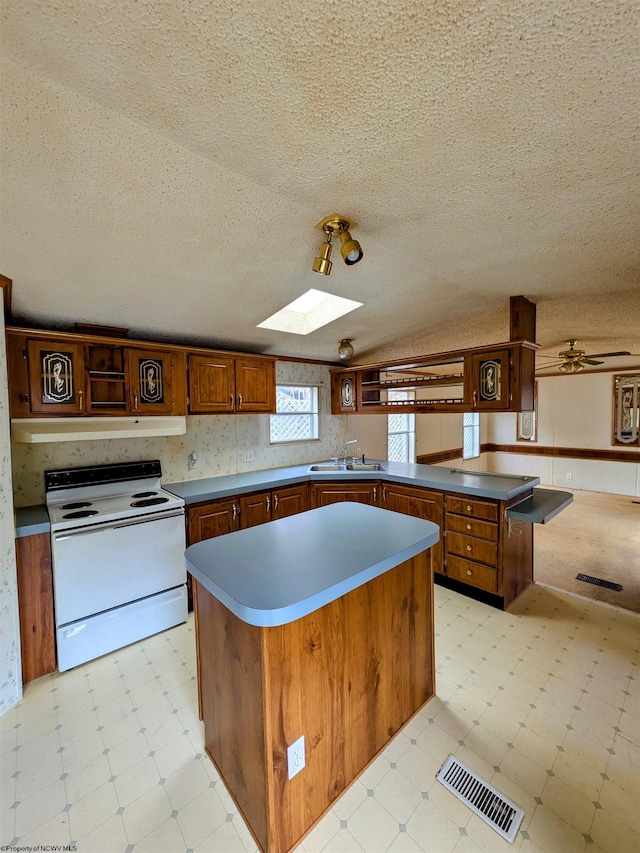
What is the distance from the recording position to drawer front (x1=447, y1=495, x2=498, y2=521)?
2.70 meters

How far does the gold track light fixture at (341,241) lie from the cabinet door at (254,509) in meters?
2.10

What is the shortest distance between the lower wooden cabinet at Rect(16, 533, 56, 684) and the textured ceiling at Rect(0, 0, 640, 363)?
1.49 meters

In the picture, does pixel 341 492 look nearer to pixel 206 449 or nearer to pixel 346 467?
pixel 346 467

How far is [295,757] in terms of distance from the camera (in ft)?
3.96

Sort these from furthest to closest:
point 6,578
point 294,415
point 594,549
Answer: point 294,415 → point 594,549 → point 6,578

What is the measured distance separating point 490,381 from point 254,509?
2.30 m

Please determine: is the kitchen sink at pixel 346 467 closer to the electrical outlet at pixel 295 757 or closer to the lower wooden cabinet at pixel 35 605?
the lower wooden cabinet at pixel 35 605

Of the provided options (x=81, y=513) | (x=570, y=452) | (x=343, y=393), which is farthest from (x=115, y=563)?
(x=570, y=452)

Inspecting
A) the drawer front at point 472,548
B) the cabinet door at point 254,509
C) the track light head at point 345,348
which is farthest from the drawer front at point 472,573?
the track light head at point 345,348

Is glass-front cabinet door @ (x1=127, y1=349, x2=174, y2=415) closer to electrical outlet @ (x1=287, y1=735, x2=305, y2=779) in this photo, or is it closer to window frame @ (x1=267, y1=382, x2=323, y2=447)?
window frame @ (x1=267, y1=382, x2=323, y2=447)

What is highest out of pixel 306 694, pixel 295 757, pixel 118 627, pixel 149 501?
pixel 149 501

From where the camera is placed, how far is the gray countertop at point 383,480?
275cm

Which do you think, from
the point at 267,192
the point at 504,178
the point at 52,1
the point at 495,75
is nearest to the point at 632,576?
the point at 504,178

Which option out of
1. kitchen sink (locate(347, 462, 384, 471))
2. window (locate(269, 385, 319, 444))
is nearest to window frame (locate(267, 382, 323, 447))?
window (locate(269, 385, 319, 444))
